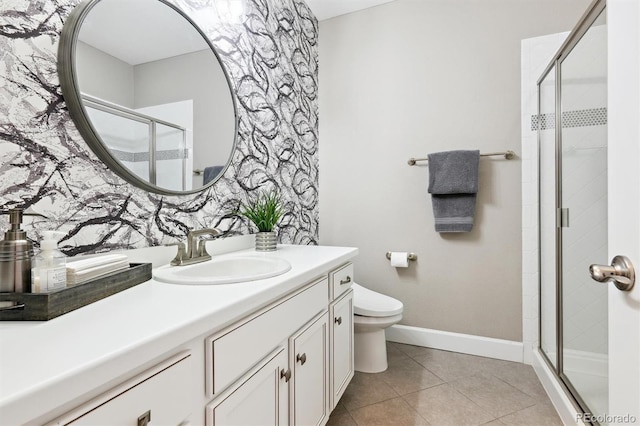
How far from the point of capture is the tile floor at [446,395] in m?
1.57

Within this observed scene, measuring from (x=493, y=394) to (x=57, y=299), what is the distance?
6.64 ft

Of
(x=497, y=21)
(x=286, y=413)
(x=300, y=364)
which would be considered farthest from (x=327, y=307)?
(x=497, y=21)

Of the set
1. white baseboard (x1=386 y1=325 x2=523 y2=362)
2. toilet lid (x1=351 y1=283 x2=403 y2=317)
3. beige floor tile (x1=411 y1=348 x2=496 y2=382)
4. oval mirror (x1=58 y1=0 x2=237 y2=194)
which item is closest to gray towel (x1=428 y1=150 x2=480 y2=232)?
toilet lid (x1=351 y1=283 x2=403 y2=317)

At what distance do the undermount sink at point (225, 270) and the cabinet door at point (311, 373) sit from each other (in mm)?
263

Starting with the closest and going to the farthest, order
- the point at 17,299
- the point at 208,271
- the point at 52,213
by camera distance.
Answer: the point at 17,299 < the point at 52,213 < the point at 208,271

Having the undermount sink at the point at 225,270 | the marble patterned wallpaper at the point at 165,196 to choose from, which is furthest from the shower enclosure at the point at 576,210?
the marble patterned wallpaper at the point at 165,196

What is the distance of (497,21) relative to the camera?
2.15 meters

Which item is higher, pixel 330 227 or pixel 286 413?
pixel 330 227

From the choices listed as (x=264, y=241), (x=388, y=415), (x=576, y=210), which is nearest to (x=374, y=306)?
(x=388, y=415)

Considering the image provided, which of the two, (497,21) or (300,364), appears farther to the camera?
(497,21)

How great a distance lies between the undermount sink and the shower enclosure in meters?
1.35

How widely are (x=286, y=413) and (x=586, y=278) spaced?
1456 mm

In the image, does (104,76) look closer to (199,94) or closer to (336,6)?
(199,94)

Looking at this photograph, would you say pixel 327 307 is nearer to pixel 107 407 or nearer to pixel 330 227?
pixel 107 407
